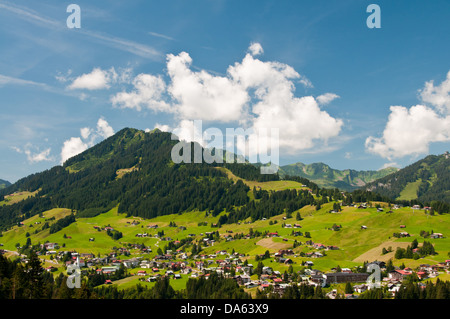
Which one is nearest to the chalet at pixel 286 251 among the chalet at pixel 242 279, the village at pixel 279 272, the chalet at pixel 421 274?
the village at pixel 279 272

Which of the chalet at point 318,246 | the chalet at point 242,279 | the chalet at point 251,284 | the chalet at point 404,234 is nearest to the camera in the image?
the chalet at point 251,284

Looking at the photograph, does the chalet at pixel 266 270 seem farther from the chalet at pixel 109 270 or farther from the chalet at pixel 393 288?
the chalet at pixel 109 270

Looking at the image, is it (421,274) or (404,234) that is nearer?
(421,274)

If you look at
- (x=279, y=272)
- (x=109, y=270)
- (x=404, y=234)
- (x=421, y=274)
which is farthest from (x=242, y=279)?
(x=404, y=234)

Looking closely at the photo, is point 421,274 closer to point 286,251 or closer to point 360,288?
point 360,288

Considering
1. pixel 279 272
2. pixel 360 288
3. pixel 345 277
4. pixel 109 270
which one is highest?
pixel 345 277

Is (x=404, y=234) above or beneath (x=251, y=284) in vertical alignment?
above

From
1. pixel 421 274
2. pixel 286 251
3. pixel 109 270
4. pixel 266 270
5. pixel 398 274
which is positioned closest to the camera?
pixel 421 274

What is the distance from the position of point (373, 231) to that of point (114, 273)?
491ft

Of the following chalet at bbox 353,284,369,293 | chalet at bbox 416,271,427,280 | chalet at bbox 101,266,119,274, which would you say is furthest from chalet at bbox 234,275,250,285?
chalet at bbox 101,266,119,274

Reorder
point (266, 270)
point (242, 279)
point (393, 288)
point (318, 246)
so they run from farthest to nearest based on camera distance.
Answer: point (318, 246) < point (266, 270) < point (242, 279) < point (393, 288)
